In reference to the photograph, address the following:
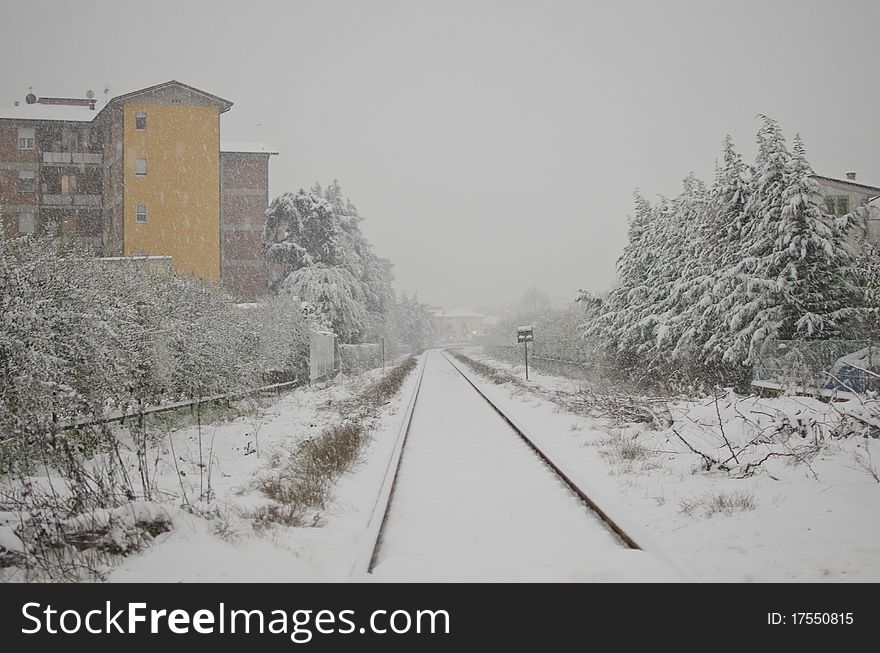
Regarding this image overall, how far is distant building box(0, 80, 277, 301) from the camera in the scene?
4341 centimetres

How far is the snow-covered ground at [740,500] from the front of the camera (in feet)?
15.3

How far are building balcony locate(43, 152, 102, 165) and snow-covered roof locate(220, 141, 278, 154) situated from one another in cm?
942

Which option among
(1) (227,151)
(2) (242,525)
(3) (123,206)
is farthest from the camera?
(1) (227,151)

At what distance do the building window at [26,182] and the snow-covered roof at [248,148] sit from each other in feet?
45.8

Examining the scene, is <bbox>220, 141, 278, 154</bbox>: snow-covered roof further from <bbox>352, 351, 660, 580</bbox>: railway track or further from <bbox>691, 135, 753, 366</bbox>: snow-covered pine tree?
<bbox>352, 351, 660, 580</bbox>: railway track

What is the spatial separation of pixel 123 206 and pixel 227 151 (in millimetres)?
11113

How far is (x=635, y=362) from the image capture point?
23.6m

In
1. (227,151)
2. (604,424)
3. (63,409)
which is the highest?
(227,151)

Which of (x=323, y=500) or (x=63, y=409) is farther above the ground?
(x=63, y=409)

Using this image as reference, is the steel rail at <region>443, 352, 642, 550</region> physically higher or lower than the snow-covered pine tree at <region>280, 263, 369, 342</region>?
lower

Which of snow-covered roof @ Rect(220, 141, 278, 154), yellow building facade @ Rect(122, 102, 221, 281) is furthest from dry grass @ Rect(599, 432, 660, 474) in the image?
snow-covered roof @ Rect(220, 141, 278, 154)

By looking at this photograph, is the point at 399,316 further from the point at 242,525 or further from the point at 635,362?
the point at 242,525

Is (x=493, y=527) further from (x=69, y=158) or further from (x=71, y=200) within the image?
(x=69, y=158)
